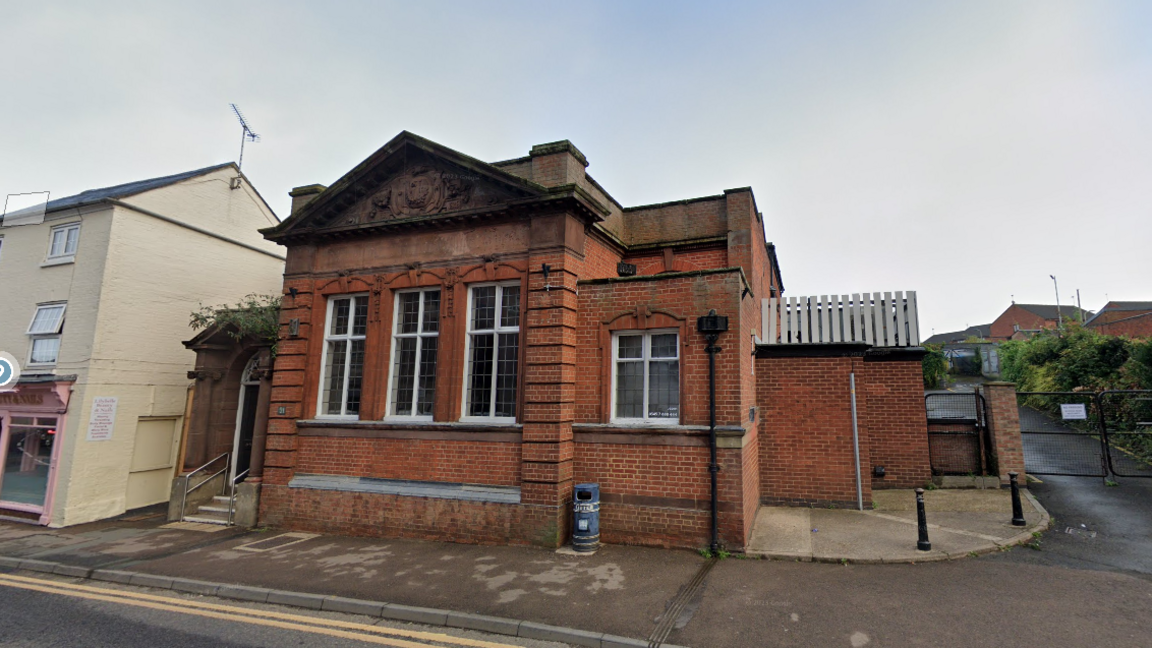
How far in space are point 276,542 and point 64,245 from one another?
38.6ft

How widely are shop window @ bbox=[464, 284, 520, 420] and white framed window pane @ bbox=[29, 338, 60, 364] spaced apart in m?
12.0

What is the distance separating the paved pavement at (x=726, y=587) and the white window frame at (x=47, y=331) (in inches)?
264

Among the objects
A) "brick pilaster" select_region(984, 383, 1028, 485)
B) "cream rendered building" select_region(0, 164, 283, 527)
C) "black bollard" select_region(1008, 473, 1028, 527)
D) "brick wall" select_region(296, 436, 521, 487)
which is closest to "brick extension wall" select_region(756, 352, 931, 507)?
"brick pilaster" select_region(984, 383, 1028, 485)

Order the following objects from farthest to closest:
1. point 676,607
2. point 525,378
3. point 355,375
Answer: point 355,375
point 525,378
point 676,607

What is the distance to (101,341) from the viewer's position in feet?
43.9

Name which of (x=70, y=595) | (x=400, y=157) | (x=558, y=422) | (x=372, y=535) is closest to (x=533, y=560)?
(x=558, y=422)

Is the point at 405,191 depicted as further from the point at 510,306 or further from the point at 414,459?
the point at 414,459

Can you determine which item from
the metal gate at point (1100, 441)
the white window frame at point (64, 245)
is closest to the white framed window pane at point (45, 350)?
the white window frame at point (64, 245)

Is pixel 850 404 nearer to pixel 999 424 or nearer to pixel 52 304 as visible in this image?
pixel 999 424

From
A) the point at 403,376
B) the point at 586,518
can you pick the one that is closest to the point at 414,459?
the point at 403,376

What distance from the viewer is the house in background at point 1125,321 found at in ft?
108

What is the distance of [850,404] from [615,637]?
7.63 metres

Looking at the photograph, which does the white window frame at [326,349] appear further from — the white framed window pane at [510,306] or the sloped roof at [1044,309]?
the sloped roof at [1044,309]

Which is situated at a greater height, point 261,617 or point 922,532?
point 922,532
